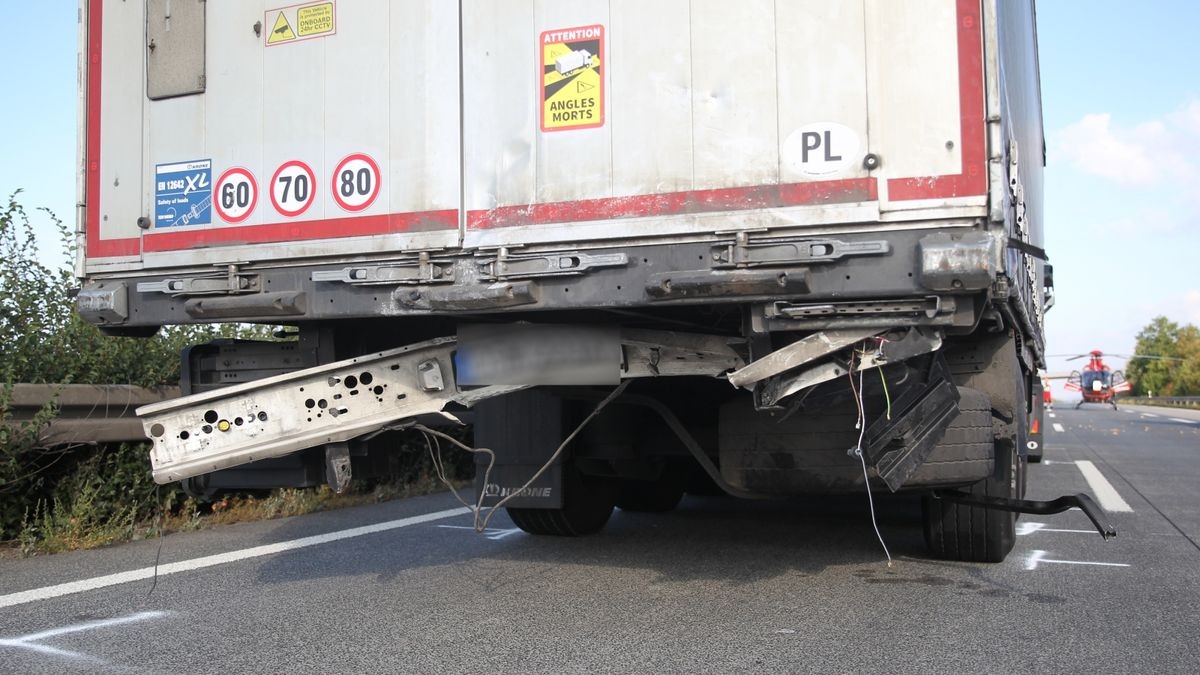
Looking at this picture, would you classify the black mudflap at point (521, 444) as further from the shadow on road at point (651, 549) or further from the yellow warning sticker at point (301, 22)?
the yellow warning sticker at point (301, 22)

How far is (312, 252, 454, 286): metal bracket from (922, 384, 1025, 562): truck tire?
329 centimetres

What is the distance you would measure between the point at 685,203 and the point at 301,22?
216cm

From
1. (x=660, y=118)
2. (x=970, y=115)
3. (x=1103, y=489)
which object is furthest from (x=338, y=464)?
(x=1103, y=489)

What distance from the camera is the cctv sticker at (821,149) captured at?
4168 mm

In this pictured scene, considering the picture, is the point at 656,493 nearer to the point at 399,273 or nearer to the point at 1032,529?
the point at 1032,529

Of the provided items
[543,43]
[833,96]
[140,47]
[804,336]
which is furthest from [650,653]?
[140,47]

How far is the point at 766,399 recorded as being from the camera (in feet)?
14.7

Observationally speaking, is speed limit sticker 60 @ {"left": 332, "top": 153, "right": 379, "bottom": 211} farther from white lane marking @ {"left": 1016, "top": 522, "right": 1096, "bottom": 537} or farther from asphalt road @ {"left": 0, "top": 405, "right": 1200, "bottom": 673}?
white lane marking @ {"left": 1016, "top": 522, "right": 1096, "bottom": 537}

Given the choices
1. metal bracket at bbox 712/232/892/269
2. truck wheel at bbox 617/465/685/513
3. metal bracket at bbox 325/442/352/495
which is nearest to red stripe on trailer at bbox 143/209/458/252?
metal bracket at bbox 325/442/352/495

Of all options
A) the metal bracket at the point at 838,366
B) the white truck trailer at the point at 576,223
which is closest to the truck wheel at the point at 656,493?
the white truck trailer at the point at 576,223

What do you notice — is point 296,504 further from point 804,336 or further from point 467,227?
point 804,336

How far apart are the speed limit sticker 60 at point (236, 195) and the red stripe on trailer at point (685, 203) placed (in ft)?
3.98

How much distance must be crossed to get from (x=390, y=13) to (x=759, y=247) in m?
2.10

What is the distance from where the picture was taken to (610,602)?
5.30m
